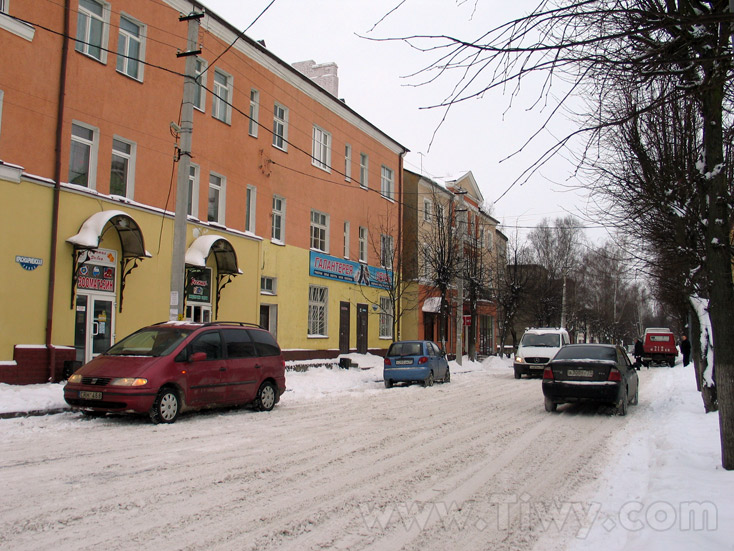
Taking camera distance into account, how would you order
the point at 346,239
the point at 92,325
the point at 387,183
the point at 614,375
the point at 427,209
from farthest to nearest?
the point at 427,209 < the point at 387,183 < the point at 346,239 < the point at 92,325 < the point at 614,375

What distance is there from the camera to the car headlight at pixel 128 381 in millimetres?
10031

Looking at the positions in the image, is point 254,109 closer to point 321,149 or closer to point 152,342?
point 321,149

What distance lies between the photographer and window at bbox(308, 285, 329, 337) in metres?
25.8

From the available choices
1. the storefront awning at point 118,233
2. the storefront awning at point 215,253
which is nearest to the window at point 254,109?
the storefront awning at point 215,253

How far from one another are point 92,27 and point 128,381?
35.1 ft

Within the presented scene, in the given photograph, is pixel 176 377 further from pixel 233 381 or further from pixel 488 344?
pixel 488 344

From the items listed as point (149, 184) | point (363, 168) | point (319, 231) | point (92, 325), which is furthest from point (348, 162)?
point (92, 325)

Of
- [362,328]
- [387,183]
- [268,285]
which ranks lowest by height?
[362,328]

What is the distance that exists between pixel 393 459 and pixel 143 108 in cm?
1368

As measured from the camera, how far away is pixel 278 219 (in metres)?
24.2

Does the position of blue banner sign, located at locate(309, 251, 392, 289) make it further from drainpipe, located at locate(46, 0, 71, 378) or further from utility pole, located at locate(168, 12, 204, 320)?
drainpipe, located at locate(46, 0, 71, 378)

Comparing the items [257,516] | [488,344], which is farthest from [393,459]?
[488,344]

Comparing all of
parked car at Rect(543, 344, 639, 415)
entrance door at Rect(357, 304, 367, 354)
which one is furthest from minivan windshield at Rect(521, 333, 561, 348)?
parked car at Rect(543, 344, 639, 415)

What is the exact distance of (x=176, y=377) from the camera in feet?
35.0
